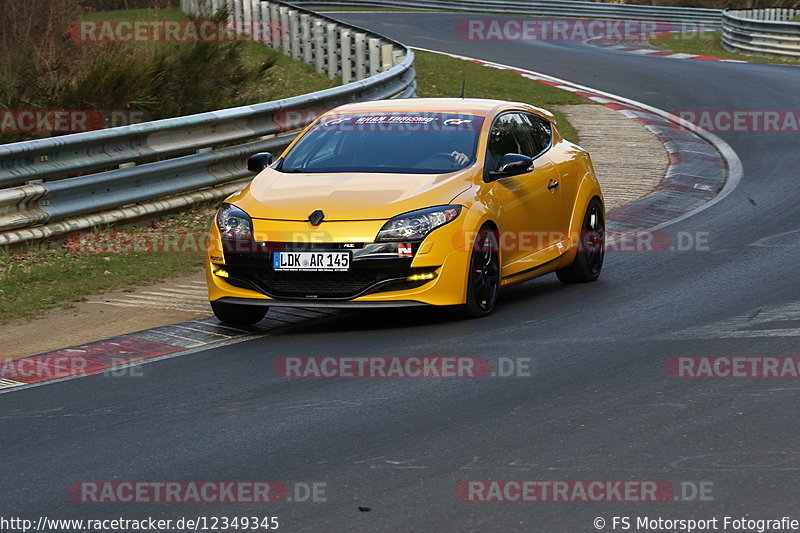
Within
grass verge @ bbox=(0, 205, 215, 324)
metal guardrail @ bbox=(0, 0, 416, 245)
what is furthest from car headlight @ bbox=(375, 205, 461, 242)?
metal guardrail @ bbox=(0, 0, 416, 245)

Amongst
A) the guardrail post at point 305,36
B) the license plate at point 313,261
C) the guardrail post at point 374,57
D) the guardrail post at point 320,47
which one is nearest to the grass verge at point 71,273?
the license plate at point 313,261

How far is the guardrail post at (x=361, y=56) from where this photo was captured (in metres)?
22.7

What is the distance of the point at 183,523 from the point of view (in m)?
5.26

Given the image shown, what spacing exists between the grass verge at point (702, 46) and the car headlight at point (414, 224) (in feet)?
79.2

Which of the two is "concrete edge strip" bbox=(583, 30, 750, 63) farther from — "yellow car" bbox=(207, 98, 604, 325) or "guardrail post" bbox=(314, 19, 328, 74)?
"yellow car" bbox=(207, 98, 604, 325)

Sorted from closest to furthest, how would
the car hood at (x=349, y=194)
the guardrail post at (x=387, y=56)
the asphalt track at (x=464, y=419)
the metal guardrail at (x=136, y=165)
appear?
the asphalt track at (x=464, y=419) < the car hood at (x=349, y=194) < the metal guardrail at (x=136, y=165) < the guardrail post at (x=387, y=56)

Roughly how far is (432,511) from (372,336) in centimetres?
364

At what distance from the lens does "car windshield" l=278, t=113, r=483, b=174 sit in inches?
386

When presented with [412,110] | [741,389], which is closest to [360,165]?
[412,110]

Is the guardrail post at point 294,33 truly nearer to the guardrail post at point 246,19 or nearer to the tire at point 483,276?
the guardrail post at point 246,19

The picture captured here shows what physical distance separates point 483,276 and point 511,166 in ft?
2.97

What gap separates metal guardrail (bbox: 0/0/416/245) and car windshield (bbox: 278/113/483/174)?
8.33 feet

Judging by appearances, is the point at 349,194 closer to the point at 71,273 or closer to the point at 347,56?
→ the point at 71,273

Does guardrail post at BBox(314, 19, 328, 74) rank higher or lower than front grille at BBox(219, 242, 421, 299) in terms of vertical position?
lower
